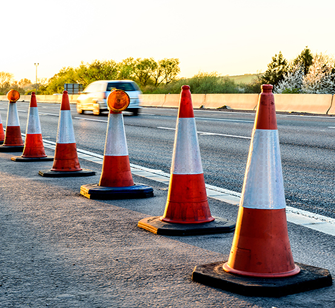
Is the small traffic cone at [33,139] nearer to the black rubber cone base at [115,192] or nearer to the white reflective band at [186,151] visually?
the black rubber cone base at [115,192]

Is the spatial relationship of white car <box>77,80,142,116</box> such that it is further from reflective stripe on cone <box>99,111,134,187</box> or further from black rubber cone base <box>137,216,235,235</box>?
black rubber cone base <box>137,216,235,235</box>

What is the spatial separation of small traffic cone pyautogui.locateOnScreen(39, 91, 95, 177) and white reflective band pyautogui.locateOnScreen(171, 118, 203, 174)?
2.76 metres

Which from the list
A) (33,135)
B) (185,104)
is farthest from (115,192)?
(33,135)

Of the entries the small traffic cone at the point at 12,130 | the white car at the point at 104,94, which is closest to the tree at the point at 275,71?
the white car at the point at 104,94

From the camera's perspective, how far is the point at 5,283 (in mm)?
2965

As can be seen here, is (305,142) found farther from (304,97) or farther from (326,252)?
(304,97)

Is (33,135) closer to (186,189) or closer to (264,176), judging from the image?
(186,189)

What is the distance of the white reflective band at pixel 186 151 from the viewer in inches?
165

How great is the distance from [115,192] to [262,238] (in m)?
2.55

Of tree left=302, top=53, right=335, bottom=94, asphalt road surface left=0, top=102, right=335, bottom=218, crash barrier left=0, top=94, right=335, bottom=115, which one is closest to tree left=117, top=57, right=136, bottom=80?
tree left=302, top=53, right=335, bottom=94

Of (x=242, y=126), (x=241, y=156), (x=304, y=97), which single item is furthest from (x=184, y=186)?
(x=304, y=97)

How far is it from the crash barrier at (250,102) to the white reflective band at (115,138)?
666 inches

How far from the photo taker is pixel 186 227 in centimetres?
405

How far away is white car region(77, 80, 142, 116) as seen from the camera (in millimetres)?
21984
